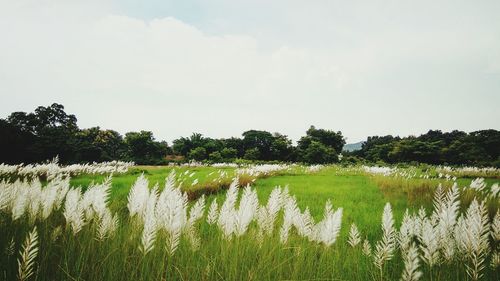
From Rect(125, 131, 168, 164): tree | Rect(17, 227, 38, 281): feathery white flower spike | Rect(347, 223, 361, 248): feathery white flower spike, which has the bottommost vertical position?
Rect(347, 223, 361, 248): feathery white flower spike

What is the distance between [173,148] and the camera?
6569 cm

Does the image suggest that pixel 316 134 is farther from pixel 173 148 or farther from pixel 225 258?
pixel 225 258

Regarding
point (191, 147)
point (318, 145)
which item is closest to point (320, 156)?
point (318, 145)

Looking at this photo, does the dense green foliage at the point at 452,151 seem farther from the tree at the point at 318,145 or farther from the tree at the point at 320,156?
the tree at the point at 320,156

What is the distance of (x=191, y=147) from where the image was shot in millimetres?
63531

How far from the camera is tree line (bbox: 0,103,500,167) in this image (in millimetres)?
37125

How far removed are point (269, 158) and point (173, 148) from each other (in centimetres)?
2240

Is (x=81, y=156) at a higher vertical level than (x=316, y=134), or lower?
lower

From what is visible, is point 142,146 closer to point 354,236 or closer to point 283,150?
point 283,150

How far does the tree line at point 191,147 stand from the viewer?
37.1 m

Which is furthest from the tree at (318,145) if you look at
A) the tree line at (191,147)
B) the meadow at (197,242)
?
the meadow at (197,242)

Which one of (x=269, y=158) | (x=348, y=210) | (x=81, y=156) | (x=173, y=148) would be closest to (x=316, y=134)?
→ (x=269, y=158)

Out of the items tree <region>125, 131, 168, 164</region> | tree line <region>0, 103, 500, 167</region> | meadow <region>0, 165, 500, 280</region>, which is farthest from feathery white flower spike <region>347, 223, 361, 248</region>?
tree <region>125, 131, 168, 164</region>

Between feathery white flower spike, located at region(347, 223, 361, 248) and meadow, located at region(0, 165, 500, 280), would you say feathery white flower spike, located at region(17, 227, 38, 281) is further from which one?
feathery white flower spike, located at region(347, 223, 361, 248)
